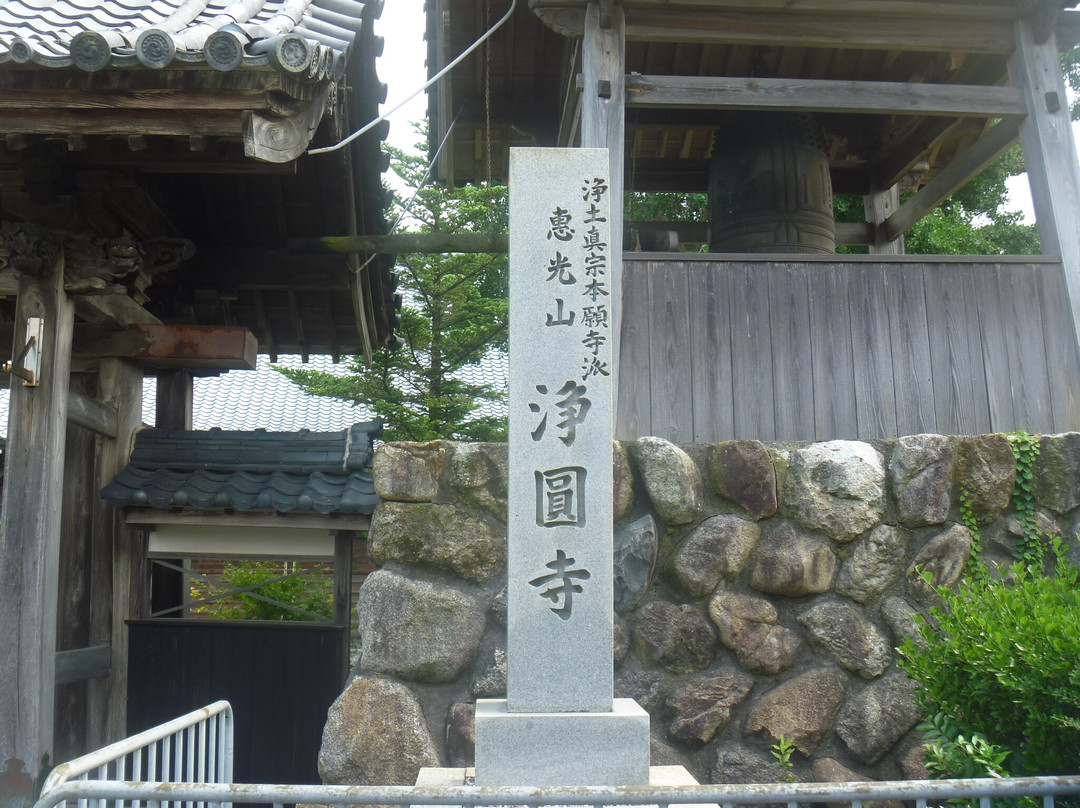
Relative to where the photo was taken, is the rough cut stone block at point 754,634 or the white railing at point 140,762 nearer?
the white railing at point 140,762

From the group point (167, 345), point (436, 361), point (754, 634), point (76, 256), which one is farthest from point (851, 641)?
point (436, 361)

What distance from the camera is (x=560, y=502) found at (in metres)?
3.97

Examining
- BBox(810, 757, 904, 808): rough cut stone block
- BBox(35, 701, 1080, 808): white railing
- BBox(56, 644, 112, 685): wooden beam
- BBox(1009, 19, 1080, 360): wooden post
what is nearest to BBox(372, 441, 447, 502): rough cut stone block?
BBox(35, 701, 1080, 808): white railing

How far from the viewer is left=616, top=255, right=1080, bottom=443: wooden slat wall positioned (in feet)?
17.1

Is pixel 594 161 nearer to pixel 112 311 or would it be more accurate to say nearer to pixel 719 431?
pixel 719 431

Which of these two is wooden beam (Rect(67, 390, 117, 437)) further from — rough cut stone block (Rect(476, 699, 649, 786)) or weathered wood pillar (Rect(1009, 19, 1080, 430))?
weathered wood pillar (Rect(1009, 19, 1080, 430))

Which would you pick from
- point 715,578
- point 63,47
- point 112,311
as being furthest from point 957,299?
point 112,311

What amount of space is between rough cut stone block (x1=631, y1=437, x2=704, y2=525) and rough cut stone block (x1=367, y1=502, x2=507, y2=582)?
0.84 metres

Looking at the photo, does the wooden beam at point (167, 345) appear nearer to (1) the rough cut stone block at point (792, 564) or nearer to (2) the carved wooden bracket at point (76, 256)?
(2) the carved wooden bracket at point (76, 256)

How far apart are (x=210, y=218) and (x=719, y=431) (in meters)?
4.49

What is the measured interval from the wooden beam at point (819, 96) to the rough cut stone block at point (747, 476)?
2147mm

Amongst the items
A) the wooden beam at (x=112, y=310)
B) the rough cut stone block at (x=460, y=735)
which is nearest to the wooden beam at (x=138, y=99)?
the wooden beam at (x=112, y=310)

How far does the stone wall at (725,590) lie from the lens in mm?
4461

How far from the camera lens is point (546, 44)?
6.94m
